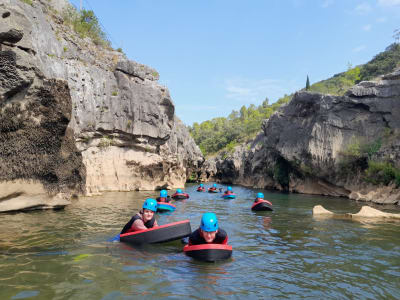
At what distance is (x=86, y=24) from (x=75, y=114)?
12.7 m

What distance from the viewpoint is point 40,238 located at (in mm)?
8961

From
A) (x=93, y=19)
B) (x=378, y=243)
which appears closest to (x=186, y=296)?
(x=378, y=243)

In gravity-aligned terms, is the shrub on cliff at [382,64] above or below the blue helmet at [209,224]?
above

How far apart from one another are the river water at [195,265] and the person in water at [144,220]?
2.05ft

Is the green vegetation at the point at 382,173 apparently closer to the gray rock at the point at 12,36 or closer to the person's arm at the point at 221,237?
the person's arm at the point at 221,237

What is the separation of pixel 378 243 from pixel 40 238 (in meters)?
10.4

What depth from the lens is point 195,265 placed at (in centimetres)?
A: 704

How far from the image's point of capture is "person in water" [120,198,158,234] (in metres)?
9.02

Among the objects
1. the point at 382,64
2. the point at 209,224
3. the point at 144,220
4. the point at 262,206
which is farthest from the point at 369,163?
the point at 382,64

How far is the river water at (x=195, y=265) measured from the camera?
541 cm

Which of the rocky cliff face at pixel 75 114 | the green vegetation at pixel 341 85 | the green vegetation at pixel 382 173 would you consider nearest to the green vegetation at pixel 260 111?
the green vegetation at pixel 341 85

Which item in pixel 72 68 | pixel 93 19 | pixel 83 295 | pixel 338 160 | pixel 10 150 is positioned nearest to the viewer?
pixel 83 295

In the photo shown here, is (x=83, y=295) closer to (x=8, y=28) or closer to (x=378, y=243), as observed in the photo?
(x=378, y=243)

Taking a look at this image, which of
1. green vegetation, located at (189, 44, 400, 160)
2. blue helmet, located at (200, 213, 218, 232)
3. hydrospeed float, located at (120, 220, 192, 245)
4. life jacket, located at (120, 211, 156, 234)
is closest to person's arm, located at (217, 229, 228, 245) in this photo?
blue helmet, located at (200, 213, 218, 232)
